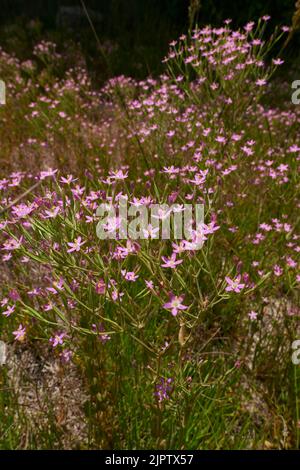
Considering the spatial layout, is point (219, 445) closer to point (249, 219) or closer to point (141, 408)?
point (141, 408)

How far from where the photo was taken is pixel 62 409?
2.22m

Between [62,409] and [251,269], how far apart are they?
5.24 ft

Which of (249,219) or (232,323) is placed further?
(249,219)

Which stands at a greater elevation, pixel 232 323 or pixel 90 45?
pixel 90 45

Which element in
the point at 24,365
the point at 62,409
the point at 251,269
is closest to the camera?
the point at 62,409

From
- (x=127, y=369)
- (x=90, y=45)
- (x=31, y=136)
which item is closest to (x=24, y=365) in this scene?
(x=127, y=369)

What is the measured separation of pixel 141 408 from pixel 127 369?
26cm

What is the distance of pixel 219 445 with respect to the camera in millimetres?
2107
